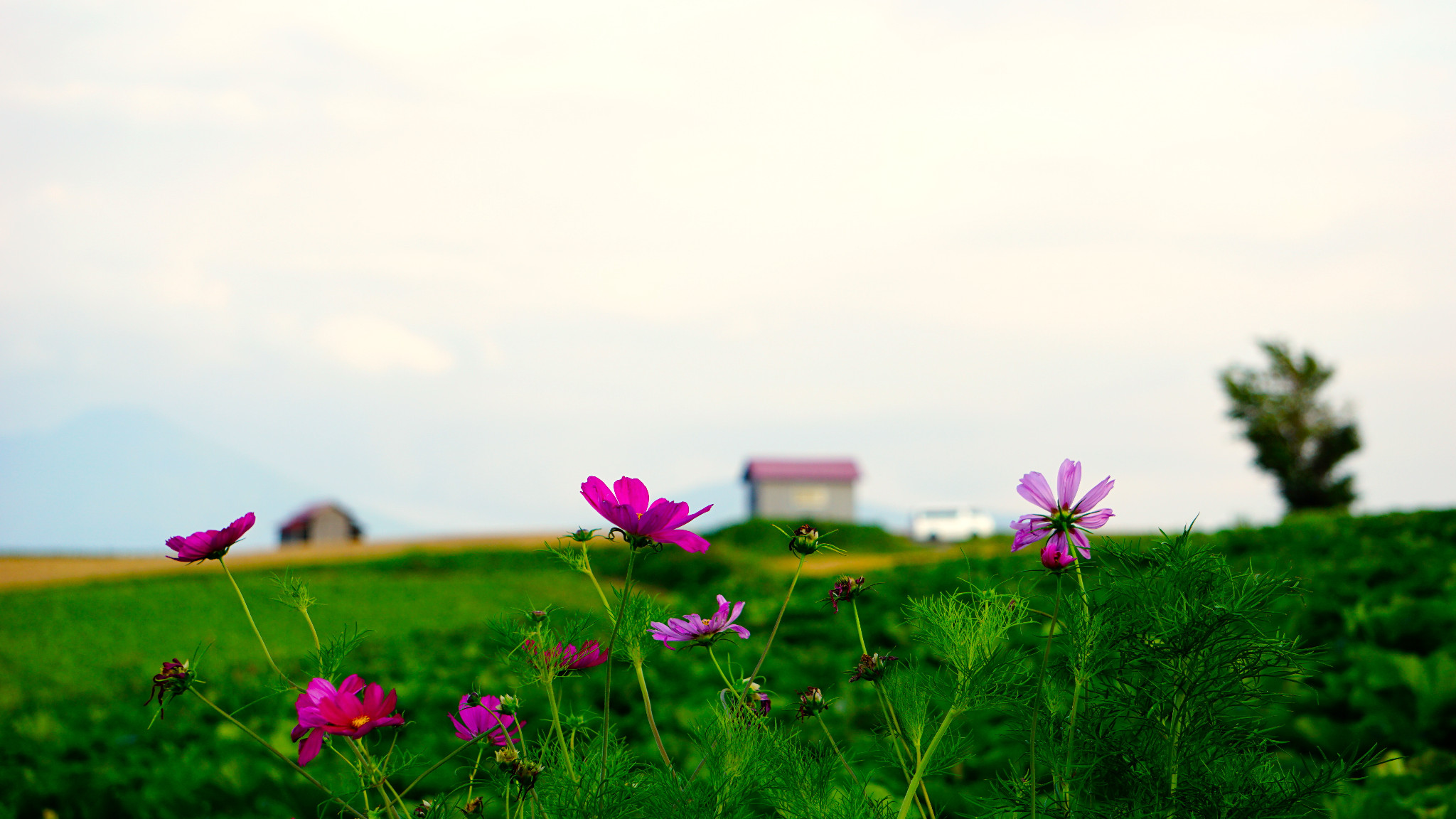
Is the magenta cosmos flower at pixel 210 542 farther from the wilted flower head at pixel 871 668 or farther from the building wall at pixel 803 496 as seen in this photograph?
the building wall at pixel 803 496

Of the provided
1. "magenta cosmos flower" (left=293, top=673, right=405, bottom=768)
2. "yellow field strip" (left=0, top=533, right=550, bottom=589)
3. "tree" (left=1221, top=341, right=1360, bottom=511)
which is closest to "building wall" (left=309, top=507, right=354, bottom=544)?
"yellow field strip" (left=0, top=533, right=550, bottom=589)

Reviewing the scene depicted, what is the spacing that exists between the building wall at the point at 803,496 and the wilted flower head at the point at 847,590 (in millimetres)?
32023

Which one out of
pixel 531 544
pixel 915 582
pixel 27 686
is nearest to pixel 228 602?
pixel 27 686

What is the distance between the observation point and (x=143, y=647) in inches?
451

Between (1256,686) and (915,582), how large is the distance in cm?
580

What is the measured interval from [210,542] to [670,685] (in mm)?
3441

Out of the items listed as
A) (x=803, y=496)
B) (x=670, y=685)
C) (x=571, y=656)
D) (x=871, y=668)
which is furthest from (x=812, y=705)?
(x=803, y=496)

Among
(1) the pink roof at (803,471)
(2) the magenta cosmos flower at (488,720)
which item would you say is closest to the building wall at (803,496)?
(1) the pink roof at (803,471)

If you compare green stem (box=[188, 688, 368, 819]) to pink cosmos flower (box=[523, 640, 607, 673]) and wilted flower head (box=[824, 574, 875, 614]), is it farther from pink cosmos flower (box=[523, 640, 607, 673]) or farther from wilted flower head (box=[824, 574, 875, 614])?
wilted flower head (box=[824, 574, 875, 614])

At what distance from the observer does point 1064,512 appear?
4.06 feet

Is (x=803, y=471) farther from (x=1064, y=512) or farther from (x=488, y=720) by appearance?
(x=1064, y=512)

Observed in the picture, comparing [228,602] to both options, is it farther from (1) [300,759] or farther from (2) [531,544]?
(1) [300,759]

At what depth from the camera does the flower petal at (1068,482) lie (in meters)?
1.24

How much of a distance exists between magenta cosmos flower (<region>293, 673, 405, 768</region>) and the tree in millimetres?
32969
